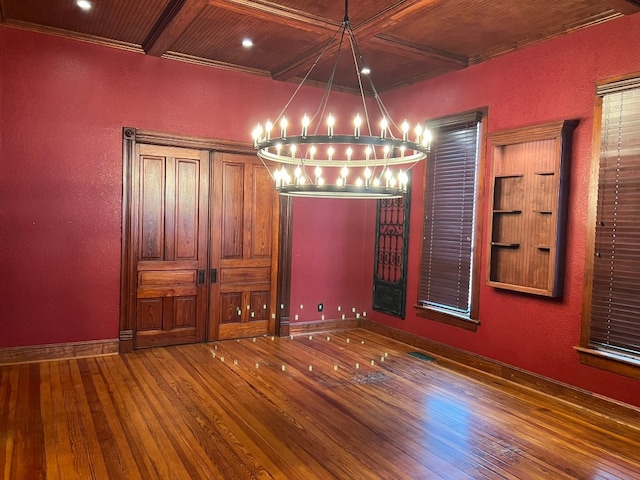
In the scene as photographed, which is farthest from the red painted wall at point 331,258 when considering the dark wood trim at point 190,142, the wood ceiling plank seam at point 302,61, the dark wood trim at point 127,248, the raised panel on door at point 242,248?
the dark wood trim at point 127,248

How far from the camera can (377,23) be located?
4.12 meters

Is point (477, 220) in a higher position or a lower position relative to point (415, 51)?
lower

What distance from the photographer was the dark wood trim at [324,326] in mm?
6254

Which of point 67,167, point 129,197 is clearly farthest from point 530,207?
point 67,167

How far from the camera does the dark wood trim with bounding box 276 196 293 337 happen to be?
6094mm

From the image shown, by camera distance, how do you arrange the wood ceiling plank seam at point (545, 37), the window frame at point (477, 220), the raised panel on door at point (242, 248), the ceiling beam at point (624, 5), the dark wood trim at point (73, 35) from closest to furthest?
1. the ceiling beam at point (624, 5)
2. the wood ceiling plank seam at point (545, 37)
3. the dark wood trim at point (73, 35)
4. the window frame at point (477, 220)
5. the raised panel on door at point (242, 248)

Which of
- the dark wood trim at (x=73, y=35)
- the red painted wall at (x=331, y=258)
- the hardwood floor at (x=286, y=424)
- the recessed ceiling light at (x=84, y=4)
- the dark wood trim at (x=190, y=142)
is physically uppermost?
the recessed ceiling light at (x=84, y=4)

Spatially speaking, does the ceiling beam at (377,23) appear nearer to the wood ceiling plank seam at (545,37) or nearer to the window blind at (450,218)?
the wood ceiling plank seam at (545,37)

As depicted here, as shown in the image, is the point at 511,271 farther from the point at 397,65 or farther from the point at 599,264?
the point at 397,65

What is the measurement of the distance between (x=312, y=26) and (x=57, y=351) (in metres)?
3.97

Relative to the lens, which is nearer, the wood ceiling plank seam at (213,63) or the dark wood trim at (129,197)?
the dark wood trim at (129,197)

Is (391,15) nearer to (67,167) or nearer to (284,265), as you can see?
(284,265)

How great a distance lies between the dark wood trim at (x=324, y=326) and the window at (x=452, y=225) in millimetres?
1238

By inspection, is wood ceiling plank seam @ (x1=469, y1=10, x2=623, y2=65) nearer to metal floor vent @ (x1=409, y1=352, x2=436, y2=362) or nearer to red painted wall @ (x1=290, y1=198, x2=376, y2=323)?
red painted wall @ (x1=290, y1=198, x2=376, y2=323)
